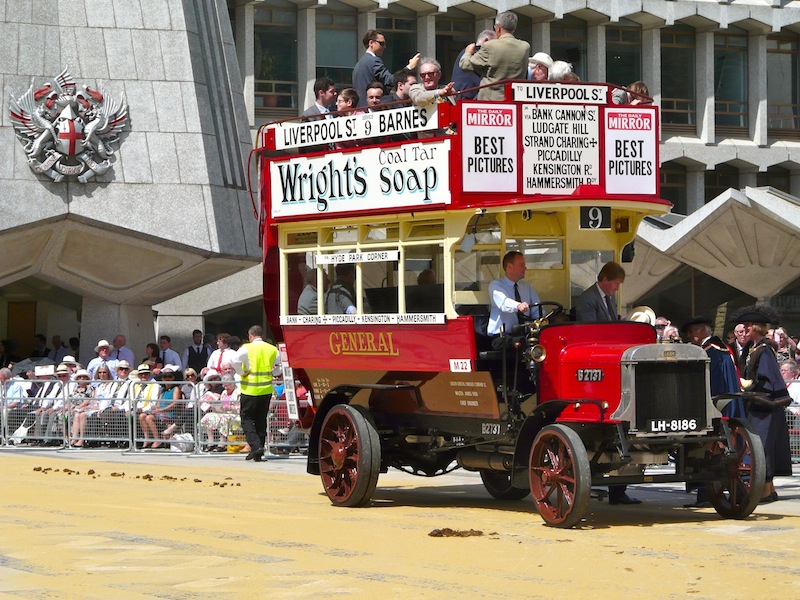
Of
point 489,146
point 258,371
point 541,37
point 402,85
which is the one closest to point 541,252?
point 489,146

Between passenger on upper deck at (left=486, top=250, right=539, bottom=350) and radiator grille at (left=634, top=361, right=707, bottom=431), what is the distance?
135 cm

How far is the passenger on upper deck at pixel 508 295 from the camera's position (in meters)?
14.2

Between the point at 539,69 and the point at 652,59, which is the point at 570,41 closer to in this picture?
the point at 652,59

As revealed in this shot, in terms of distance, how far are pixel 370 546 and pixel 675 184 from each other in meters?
35.1

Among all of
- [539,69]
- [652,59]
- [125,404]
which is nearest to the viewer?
[539,69]

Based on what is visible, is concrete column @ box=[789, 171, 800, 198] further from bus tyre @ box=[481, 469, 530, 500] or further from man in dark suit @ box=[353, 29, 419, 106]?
bus tyre @ box=[481, 469, 530, 500]

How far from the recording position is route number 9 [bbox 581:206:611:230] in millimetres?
14383

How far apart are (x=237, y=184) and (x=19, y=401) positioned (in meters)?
8.25

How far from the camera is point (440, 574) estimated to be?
10648 mm

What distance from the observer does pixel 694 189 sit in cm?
4594

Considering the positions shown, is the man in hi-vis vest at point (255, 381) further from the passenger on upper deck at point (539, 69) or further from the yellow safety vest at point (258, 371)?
the passenger on upper deck at point (539, 69)

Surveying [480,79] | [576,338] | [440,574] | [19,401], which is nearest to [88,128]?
[19,401]

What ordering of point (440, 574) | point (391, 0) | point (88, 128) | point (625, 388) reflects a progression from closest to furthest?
point (440, 574), point (625, 388), point (88, 128), point (391, 0)

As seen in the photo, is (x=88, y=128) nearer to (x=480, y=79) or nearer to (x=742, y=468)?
(x=480, y=79)
